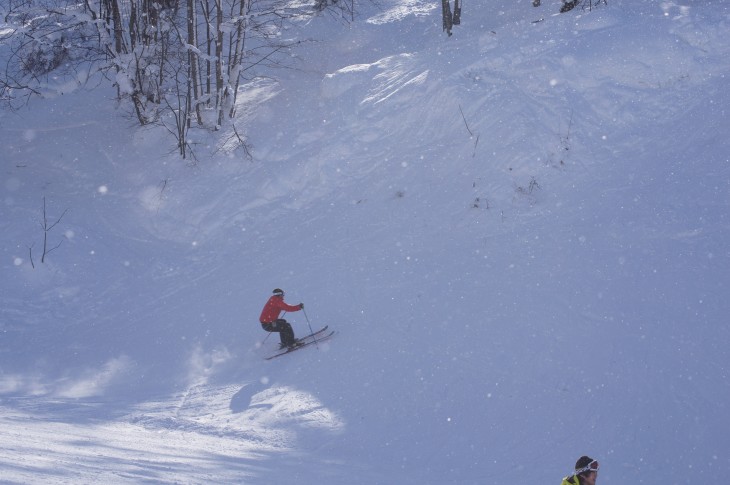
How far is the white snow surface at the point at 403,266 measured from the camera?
8.55 metres

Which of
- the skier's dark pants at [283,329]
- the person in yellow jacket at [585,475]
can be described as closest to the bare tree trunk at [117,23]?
the skier's dark pants at [283,329]

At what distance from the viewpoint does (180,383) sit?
36.1 ft

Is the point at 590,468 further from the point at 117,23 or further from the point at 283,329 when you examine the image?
the point at 117,23

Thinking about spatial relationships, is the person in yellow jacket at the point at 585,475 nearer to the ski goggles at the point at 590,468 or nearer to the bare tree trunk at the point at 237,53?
the ski goggles at the point at 590,468

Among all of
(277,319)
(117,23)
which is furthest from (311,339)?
(117,23)

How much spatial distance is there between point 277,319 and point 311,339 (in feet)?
2.41

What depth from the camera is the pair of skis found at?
1152 cm

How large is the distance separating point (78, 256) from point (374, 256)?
260 inches

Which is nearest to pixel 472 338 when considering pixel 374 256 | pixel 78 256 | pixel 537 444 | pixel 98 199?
pixel 537 444

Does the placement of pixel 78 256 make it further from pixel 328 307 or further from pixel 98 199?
pixel 328 307

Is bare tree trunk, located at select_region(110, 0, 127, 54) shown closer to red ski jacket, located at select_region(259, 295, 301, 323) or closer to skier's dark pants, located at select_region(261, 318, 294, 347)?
red ski jacket, located at select_region(259, 295, 301, 323)

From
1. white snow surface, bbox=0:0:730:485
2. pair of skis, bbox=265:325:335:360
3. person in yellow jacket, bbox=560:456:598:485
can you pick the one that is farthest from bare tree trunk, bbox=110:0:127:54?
person in yellow jacket, bbox=560:456:598:485

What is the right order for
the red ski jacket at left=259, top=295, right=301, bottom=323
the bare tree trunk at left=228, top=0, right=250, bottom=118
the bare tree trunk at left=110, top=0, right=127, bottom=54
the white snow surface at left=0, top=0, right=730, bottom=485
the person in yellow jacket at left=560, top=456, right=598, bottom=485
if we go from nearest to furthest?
the person in yellow jacket at left=560, top=456, right=598, bottom=485
the white snow surface at left=0, top=0, right=730, bottom=485
the red ski jacket at left=259, top=295, right=301, bottom=323
the bare tree trunk at left=110, top=0, right=127, bottom=54
the bare tree trunk at left=228, top=0, right=250, bottom=118

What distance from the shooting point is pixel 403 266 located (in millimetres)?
13297
